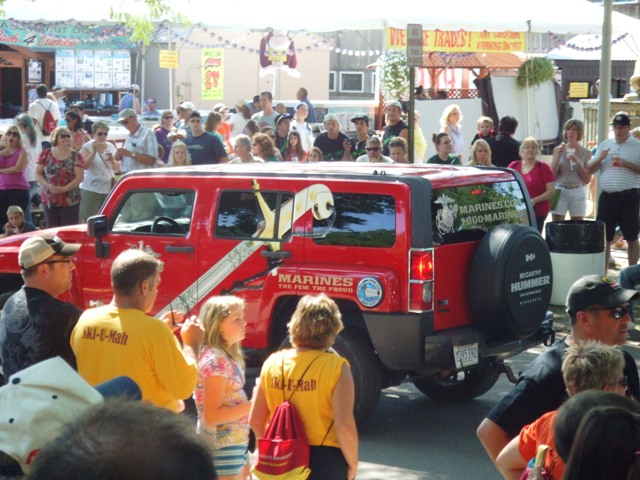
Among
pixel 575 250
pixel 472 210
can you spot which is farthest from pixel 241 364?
pixel 575 250

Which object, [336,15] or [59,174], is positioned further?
[336,15]

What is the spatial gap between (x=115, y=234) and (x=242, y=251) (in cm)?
119

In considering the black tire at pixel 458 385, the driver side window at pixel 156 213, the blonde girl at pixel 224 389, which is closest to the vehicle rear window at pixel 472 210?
the black tire at pixel 458 385

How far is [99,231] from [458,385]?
293 centimetres

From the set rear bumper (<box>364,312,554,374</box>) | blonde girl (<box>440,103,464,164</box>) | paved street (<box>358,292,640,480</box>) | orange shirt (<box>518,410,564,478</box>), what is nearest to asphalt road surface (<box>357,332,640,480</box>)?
paved street (<box>358,292,640,480</box>)

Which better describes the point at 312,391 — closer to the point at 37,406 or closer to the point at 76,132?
the point at 37,406

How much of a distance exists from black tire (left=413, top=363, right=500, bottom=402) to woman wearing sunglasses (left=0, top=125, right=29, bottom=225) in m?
7.37

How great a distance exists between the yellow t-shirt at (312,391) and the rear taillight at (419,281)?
7.06 ft

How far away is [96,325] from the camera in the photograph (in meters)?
4.61

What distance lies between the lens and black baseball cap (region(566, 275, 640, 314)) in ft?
14.6

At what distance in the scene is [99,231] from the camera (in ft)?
26.7

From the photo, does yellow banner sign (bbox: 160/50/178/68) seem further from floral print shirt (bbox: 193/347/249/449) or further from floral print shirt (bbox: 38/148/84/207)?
floral print shirt (bbox: 193/347/249/449)

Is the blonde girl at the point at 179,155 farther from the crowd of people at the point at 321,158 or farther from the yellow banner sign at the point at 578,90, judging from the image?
the yellow banner sign at the point at 578,90

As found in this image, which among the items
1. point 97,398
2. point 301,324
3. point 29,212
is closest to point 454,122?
point 29,212
